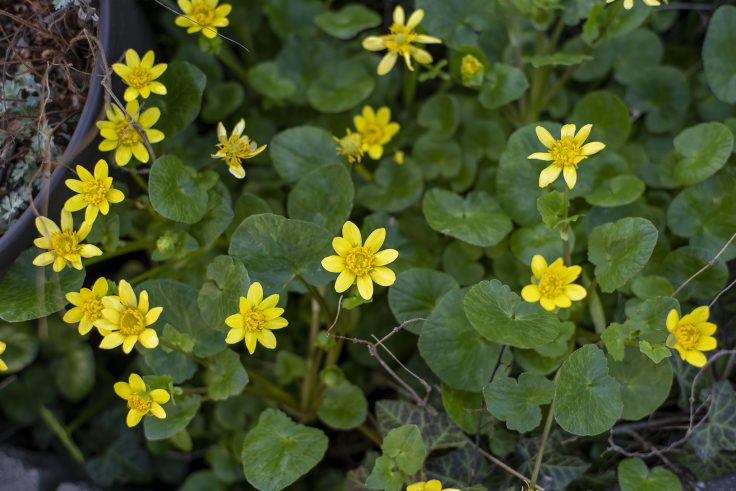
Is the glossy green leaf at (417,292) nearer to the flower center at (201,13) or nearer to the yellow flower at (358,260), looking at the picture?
the yellow flower at (358,260)

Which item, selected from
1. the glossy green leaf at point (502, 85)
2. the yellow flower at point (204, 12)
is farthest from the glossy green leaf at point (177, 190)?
the glossy green leaf at point (502, 85)

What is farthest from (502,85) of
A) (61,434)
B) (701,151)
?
(61,434)

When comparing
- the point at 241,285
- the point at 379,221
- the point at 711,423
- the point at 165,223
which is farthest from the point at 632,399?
the point at 165,223

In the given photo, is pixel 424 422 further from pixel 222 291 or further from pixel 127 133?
pixel 127 133

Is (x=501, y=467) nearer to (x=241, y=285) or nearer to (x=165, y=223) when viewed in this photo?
(x=241, y=285)

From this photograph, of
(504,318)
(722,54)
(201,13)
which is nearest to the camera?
(504,318)

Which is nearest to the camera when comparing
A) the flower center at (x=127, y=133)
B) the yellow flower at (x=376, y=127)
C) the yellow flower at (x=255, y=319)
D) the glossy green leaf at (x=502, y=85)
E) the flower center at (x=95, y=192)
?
the yellow flower at (x=255, y=319)
